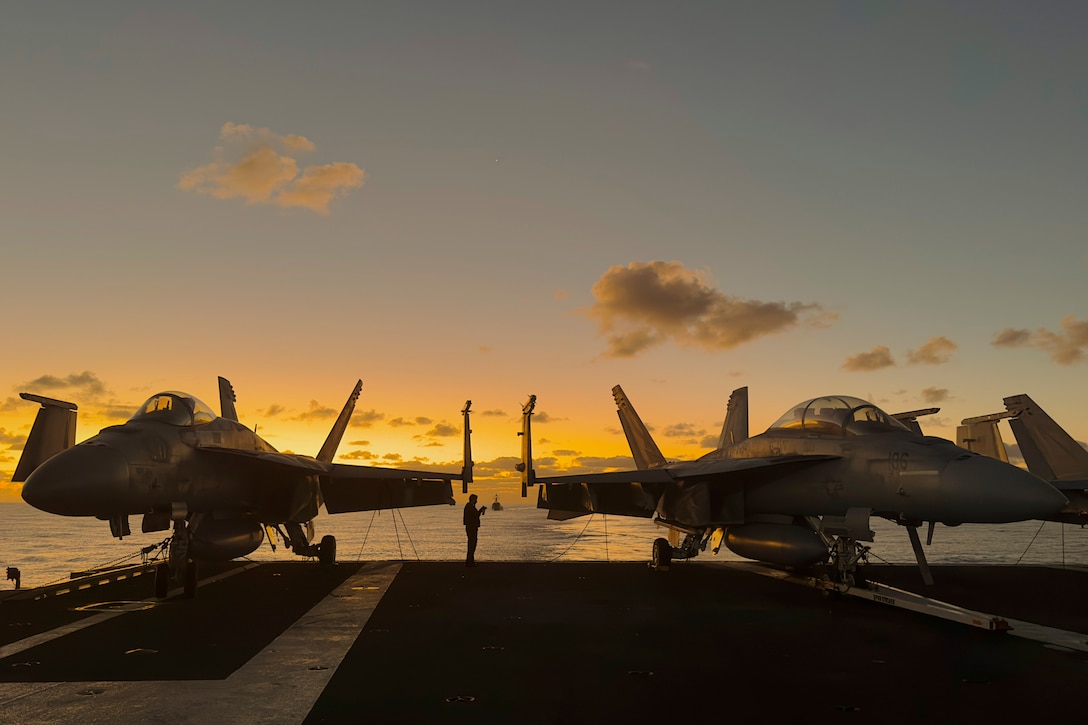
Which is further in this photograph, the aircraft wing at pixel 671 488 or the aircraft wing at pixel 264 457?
the aircraft wing at pixel 264 457

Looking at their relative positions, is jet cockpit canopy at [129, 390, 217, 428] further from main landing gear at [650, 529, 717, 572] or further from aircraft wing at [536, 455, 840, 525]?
main landing gear at [650, 529, 717, 572]

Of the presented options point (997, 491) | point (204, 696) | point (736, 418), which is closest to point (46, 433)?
point (204, 696)

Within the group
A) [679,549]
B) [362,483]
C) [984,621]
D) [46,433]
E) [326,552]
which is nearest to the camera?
[984,621]

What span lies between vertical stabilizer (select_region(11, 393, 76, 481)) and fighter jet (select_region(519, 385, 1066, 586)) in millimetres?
12050

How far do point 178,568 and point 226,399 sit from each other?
26.4 ft

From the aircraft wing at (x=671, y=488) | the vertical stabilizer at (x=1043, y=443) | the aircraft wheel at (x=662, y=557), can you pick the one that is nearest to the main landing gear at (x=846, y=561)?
the aircraft wing at (x=671, y=488)

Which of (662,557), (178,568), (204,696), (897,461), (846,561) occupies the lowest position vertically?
(662,557)

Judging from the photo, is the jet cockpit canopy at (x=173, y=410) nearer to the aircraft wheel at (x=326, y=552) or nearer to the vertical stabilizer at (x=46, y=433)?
the vertical stabilizer at (x=46, y=433)

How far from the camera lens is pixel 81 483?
36.0 feet

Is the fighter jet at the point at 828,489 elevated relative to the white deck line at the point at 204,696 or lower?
elevated

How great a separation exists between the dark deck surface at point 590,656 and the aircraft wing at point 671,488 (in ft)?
6.00

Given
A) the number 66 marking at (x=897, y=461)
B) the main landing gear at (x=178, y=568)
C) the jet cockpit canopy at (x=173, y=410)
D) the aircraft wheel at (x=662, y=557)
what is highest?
the jet cockpit canopy at (x=173, y=410)

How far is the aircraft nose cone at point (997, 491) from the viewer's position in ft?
32.2

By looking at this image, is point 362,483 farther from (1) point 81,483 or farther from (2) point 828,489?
(2) point 828,489
